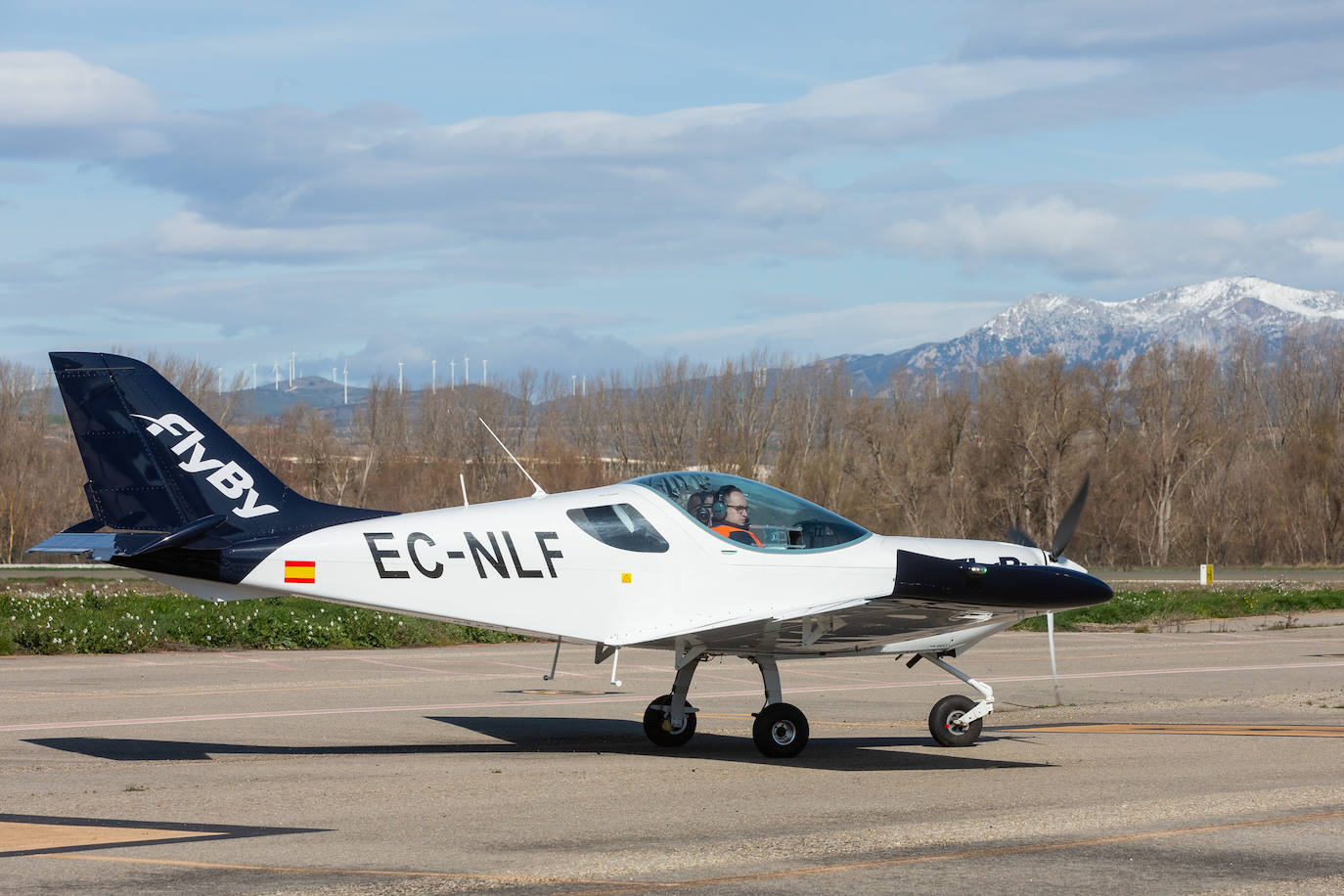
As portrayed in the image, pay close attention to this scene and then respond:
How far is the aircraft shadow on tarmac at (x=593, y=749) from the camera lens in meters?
11.9

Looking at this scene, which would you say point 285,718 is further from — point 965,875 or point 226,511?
point 965,875

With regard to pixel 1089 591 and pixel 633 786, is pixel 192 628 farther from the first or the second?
pixel 1089 591

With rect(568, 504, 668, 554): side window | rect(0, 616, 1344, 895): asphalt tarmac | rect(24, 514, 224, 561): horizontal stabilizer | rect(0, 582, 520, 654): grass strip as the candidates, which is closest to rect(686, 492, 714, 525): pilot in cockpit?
rect(568, 504, 668, 554): side window

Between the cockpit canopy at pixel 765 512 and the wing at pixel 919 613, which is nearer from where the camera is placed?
the wing at pixel 919 613

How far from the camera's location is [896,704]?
16.5 meters

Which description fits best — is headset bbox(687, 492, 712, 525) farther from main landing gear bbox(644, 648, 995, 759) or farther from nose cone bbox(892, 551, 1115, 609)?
nose cone bbox(892, 551, 1115, 609)

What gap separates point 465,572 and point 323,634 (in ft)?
42.2

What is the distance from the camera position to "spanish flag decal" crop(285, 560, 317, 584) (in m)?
11.2

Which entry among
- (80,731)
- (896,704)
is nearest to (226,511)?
(80,731)

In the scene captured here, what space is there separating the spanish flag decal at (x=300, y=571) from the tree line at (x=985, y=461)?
62198mm

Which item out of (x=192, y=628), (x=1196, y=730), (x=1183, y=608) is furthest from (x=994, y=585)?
(x=1183, y=608)

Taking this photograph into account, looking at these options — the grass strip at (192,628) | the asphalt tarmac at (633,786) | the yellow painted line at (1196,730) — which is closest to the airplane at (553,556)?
the asphalt tarmac at (633,786)

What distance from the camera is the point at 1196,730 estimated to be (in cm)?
1417

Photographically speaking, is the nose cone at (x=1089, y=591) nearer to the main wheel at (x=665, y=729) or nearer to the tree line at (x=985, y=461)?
the main wheel at (x=665, y=729)
